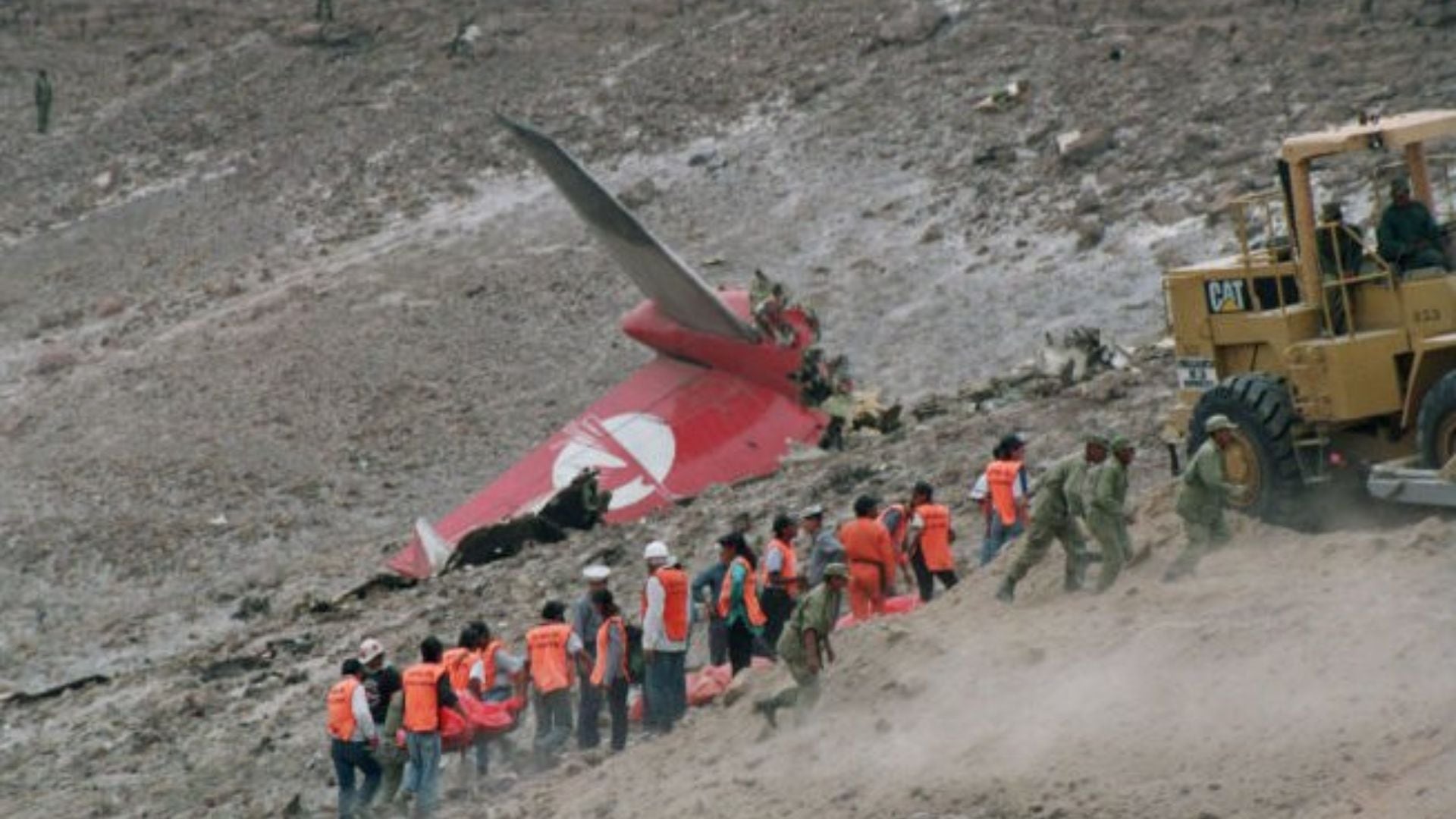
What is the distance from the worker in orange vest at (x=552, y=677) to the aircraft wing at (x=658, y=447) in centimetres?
666

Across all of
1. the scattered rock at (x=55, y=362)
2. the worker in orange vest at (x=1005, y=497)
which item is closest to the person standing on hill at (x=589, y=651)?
the worker in orange vest at (x=1005, y=497)

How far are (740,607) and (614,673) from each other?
96 centimetres

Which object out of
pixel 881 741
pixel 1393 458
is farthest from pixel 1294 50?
pixel 881 741

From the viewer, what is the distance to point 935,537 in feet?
57.9

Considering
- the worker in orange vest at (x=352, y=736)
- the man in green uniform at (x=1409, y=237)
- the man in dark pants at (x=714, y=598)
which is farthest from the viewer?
the man in dark pants at (x=714, y=598)

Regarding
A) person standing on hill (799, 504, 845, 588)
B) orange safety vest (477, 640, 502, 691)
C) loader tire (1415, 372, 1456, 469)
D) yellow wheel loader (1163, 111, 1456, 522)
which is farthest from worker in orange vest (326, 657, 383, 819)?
loader tire (1415, 372, 1456, 469)

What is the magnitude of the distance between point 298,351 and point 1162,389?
46.3 ft

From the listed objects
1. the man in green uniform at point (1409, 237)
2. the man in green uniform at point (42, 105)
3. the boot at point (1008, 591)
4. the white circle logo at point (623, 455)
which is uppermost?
the man in green uniform at point (42, 105)

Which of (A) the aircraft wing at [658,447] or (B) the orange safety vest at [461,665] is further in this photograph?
(A) the aircraft wing at [658,447]

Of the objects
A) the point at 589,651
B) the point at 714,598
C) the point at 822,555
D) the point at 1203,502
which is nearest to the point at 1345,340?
the point at 1203,502

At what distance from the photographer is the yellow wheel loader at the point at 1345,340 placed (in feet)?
49.1

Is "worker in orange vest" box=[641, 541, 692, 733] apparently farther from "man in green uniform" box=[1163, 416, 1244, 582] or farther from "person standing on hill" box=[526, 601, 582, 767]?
"man in green uniform" box=[1163, 416, 1244, 582]

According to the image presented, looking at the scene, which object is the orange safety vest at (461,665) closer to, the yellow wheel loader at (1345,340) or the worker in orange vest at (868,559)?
the worker in orange vest at (868,559)

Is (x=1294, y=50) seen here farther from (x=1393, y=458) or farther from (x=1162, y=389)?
(x=1393, y=458)
